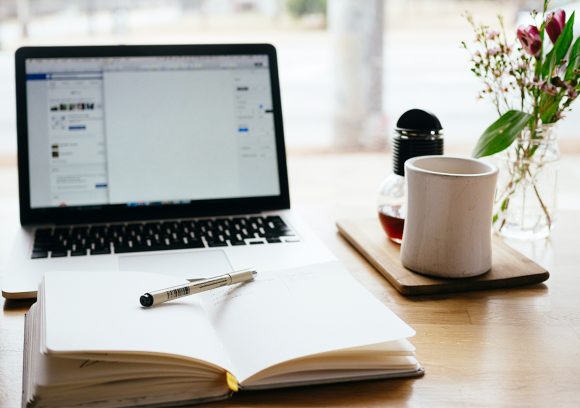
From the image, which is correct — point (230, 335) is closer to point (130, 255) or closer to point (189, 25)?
point (130, 255)

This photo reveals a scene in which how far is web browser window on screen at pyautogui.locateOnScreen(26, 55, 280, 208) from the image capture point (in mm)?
1146

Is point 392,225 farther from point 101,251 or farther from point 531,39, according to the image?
point 101,251

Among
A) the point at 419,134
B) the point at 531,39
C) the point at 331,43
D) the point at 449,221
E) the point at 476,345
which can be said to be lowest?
the point at 476,345

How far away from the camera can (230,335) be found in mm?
730

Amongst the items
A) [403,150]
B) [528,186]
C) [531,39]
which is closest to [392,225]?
[403,150]

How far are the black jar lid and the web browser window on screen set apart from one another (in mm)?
265

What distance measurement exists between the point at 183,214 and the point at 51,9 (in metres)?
4.00

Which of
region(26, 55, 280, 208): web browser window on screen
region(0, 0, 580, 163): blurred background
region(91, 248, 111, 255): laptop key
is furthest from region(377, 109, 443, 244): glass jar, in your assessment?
region(0, 0, 580, 163): blurred background

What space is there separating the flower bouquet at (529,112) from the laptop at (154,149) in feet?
1.03

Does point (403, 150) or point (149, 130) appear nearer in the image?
point (403, 150)

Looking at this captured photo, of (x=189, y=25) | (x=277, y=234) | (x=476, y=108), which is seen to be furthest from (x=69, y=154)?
(x=476, y=108)

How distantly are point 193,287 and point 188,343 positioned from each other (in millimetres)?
137

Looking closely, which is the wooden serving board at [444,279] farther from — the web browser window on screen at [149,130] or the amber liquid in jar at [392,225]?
the web browser window on screen at [149,130]

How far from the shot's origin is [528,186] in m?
1.09
